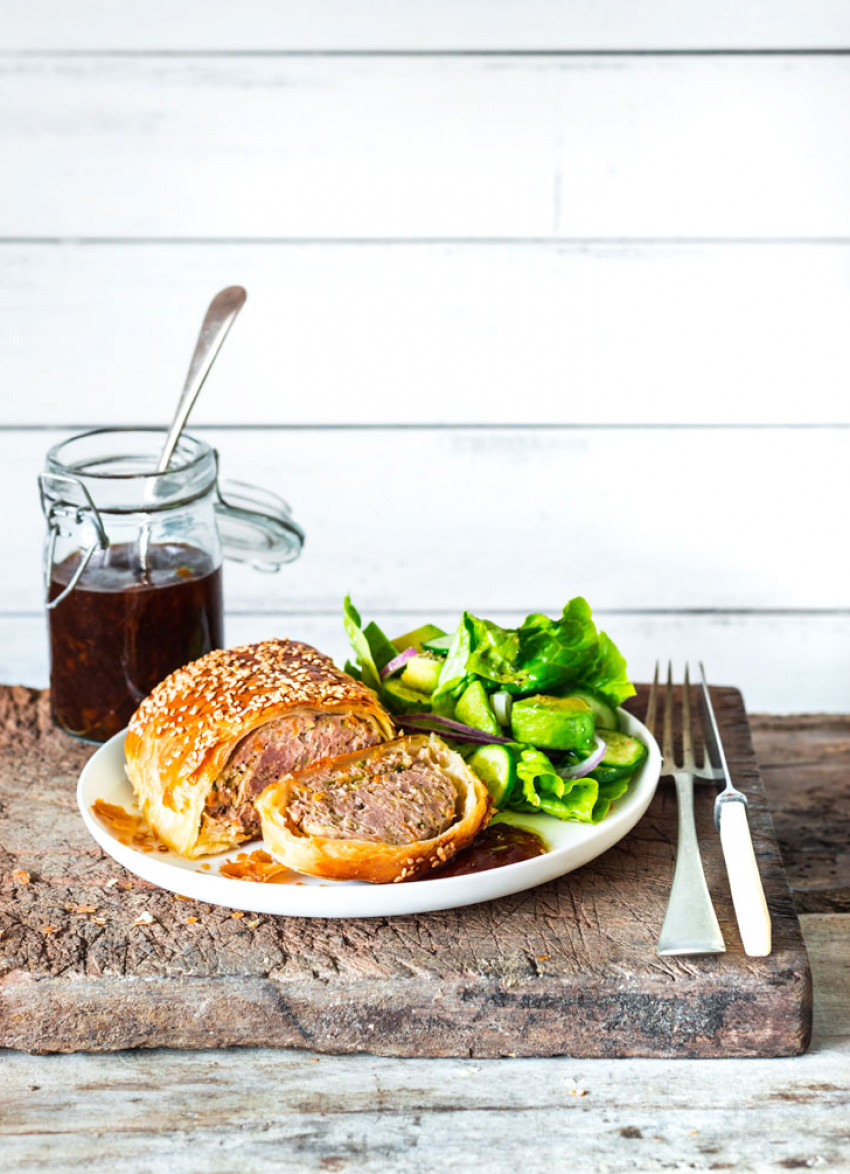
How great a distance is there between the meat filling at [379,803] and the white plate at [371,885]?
0.24 feet

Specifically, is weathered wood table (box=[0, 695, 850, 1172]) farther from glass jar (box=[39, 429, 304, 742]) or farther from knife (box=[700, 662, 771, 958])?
glass jar (box=[39, 429, 304, 742])

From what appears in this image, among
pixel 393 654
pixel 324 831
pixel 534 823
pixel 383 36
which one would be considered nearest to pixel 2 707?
pixel 393 654

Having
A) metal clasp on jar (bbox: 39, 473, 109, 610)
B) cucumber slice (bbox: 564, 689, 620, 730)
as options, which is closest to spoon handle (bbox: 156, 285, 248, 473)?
metal clasp on jar (bbox: 39, 473, 109, 610)

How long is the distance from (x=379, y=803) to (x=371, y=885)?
0.54 ft

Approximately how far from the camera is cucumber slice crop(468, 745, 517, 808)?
1.66m

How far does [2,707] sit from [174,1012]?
97 centimetres

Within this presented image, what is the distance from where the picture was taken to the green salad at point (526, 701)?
65.4 inches

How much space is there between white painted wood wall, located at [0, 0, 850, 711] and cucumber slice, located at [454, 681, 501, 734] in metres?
1.30

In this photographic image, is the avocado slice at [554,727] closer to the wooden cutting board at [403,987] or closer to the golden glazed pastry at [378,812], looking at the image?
the golden glazed pastry at [378,812]

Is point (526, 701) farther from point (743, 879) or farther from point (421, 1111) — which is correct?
point (421, 1111)

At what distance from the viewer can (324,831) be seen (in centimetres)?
153

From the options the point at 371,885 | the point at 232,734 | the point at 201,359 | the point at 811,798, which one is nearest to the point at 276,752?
the point at 232,734

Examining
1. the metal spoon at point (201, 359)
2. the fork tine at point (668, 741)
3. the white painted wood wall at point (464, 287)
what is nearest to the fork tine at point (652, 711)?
the fork tine at point (668, 741)

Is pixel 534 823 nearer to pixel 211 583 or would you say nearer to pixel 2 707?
pixel 211 583
